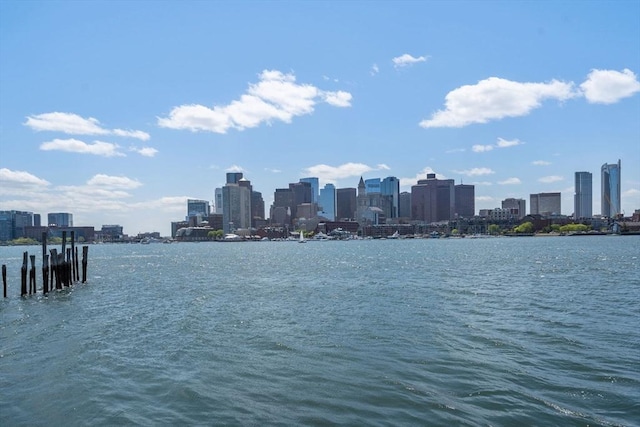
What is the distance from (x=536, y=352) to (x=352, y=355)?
23.5 feet

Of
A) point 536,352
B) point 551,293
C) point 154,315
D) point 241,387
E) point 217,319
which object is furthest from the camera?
point 551,293

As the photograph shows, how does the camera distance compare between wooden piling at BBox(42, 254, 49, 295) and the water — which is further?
wooden piling at BBox(42, 254, 49, 295)

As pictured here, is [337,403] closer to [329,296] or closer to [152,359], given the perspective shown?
[152,359]

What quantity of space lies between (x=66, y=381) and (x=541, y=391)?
15.7 m

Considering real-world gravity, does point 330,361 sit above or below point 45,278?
below

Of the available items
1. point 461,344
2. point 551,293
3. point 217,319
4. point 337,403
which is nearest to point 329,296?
point 217,319

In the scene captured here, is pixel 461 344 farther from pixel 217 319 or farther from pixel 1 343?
pixel 1 343

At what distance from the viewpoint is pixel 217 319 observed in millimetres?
30109

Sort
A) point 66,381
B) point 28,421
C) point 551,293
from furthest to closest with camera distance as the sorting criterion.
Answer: point 551,293, point 66,381, point 28,421

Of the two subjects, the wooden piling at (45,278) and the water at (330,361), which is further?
the wooden piling at (45,278)

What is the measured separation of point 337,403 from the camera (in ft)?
48.0

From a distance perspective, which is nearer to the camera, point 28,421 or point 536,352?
point 28,421

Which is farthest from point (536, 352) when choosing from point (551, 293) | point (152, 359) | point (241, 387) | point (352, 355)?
point (551, 293)

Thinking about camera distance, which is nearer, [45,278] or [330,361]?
[330,361]
